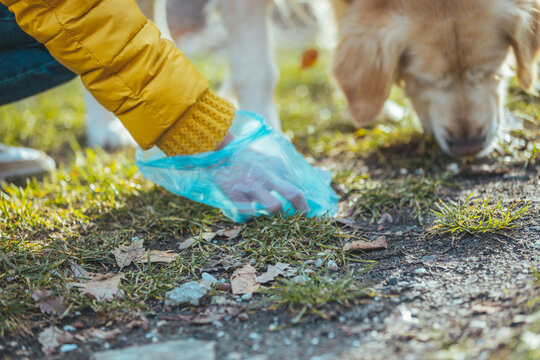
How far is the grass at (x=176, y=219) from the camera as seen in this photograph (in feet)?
5.78

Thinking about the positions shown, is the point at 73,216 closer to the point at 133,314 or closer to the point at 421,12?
the point at 133,314

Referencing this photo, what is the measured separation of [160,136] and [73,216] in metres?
0.69

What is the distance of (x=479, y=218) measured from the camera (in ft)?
6.76

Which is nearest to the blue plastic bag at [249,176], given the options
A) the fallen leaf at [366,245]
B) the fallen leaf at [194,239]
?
the fallen leaf at [194,239]

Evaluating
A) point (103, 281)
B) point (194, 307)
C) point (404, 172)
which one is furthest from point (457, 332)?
point (404, 172)

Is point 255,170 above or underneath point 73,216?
above

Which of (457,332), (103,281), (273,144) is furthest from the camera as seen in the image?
(273,144)

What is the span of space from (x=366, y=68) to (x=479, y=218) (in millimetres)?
1123

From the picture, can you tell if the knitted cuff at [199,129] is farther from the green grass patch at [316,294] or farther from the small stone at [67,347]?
the small stone at [67,347]

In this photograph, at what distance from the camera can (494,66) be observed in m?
2.73

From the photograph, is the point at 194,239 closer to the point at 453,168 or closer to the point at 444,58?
the point at 453,168

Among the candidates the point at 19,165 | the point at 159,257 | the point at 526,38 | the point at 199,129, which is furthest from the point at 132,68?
the point at 526,38

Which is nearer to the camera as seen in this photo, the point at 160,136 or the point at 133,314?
the point at 133,314

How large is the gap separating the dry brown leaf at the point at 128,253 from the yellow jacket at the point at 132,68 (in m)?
0.41
